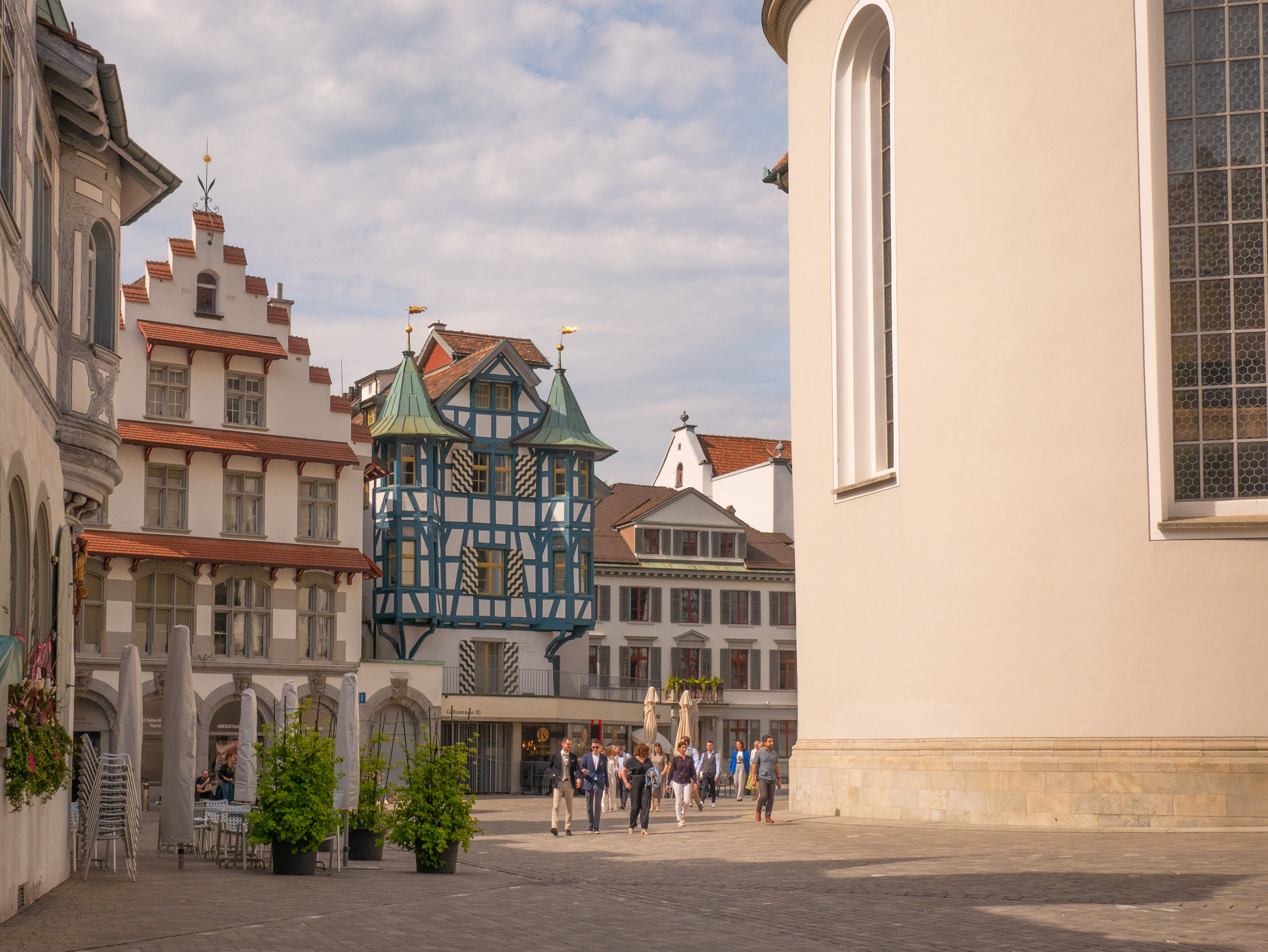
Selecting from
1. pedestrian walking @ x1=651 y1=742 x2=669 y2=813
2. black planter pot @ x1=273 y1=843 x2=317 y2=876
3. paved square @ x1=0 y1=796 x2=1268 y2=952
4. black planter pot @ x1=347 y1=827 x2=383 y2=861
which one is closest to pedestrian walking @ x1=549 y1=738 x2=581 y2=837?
paved square @ x1=0 y1=796 x2=1268 y2=952

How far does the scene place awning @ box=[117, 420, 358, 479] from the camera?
41.9m

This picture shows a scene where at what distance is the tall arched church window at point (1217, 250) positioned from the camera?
882 inches

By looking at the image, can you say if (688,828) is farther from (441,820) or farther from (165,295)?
(165,295)

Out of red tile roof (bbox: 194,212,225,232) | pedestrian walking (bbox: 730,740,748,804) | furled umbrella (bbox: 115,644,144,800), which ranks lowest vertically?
pedestrian walking (bbox: 730,740,748,804)

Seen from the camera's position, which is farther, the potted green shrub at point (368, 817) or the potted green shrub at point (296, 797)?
the potted green shrub at point (368, 817)

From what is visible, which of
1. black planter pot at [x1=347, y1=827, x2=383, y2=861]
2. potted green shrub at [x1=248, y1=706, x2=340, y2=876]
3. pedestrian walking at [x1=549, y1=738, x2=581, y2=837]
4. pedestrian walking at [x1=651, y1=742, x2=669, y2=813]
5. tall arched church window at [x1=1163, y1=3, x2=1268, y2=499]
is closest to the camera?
potted green shrub at [x1=248, y1=706, x2=340, y2=876]

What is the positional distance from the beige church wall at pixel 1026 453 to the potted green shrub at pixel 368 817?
872cm

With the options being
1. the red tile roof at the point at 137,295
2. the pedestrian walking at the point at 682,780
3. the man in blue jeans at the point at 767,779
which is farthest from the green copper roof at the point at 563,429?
the man in blue jeans at the point at 767,779

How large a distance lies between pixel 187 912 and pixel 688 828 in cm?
1483

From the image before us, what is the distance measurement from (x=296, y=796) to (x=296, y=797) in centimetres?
1

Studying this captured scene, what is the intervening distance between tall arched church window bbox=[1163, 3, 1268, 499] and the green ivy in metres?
12.7

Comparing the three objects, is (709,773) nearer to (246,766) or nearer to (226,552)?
(226,552)

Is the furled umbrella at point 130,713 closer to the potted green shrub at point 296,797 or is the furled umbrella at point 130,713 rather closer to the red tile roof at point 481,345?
the potted green shrub at point 296,797

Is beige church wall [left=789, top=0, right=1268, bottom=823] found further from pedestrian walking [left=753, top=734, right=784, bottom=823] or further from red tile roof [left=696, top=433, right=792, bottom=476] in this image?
red tile roof [left=696, top=433, right=792, bottom=476]
